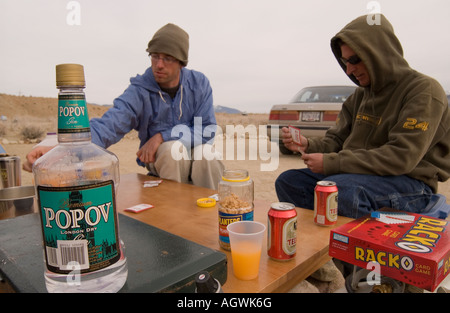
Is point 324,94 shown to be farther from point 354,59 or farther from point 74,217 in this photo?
point 74,217

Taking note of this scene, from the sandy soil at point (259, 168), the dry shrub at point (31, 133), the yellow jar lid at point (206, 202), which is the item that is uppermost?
the yellow jar lid at point (206, 202)

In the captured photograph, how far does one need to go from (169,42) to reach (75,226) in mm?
2177

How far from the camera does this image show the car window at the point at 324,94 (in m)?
5.61

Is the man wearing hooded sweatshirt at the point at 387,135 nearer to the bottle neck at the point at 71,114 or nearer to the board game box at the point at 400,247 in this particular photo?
the board game box at the point at 400,247

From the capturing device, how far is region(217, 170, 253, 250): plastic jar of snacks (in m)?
1.05

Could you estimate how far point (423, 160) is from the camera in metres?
1.75

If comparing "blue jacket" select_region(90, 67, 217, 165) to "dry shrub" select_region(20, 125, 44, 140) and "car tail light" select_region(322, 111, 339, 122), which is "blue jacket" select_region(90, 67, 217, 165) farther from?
"dry shrub" select_region(20, 125, 44, 140)

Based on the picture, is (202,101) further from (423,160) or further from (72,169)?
(72,169)

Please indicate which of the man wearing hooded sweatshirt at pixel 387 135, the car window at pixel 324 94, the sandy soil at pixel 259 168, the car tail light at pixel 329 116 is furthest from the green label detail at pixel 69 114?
the car window at pixel 324 94

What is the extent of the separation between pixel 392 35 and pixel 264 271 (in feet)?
5.49

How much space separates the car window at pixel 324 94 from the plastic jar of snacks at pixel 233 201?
16.1 ft

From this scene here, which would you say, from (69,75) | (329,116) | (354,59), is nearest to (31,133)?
(329,116)

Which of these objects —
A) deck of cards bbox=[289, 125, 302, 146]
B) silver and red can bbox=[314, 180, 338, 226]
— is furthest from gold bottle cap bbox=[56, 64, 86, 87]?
deck of cards bbox=[289, 125, 302, 146]
